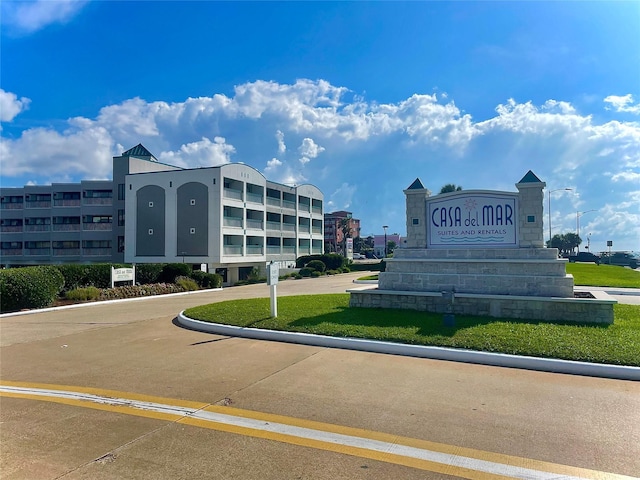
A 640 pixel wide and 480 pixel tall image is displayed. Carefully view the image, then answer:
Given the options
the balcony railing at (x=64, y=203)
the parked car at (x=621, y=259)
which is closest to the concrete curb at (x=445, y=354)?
the balcony railing at (x=64, y=203)

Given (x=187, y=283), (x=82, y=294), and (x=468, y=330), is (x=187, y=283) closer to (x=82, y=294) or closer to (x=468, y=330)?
(x=82, y=294)

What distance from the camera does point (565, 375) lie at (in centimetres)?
673

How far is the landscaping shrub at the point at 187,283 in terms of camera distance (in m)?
23.2

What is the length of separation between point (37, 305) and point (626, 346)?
55.8 feet

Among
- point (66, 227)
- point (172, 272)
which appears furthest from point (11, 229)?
point (172, 272)

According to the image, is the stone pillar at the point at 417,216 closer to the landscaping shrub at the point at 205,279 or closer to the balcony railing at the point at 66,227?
the landscaping shrub at the point at 205,279

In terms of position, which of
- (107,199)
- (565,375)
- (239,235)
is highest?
(107,199)

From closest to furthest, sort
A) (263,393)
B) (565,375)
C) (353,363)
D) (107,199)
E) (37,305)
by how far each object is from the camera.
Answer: (263,393) < (565,375) < (353,363) < (37,305) < (107,199)

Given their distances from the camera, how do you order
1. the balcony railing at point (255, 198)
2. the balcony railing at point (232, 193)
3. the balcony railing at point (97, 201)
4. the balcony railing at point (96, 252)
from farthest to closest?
the balcony railing at point (97, 201) < the balcony railing at point (96, 252) < the balcony railing at point (255, 198) < the balcony railing at point (232, 193)

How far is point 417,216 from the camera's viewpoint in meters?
13.1

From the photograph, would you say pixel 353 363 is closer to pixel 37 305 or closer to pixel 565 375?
pixel 565 375

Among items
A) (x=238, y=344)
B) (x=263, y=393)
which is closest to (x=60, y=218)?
(x=238, y=344)

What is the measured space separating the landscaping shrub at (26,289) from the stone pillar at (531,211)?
15.7 m

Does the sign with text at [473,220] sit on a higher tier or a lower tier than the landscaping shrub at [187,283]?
higher
